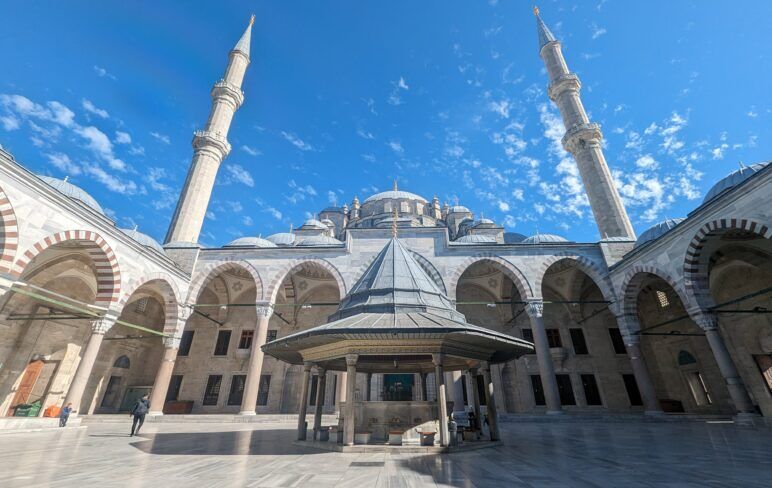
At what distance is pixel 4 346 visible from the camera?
14.0 m

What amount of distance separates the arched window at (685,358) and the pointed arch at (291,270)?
18.8 meters

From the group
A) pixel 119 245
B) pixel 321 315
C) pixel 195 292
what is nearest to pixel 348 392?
pixel 119 245

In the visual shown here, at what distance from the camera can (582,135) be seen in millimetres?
23266

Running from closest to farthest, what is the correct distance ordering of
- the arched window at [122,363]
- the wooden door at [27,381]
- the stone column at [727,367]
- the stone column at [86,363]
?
the stone column at [727,367] < the stone column at [86,363] < the wooden door at [27,381] < the arched window at [122,363]

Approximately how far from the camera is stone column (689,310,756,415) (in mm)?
10750

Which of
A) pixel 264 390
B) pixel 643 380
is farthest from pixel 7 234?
pixel 643 380

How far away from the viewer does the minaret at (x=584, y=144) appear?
20656mm

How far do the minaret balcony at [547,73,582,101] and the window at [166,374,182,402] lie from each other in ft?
109

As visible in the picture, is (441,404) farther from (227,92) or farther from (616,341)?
(227,92)

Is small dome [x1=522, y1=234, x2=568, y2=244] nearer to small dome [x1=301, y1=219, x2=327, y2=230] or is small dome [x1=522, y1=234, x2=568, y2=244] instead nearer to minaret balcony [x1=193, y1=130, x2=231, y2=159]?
small dome [x1=301, y1=219, x2=327, y2=230]

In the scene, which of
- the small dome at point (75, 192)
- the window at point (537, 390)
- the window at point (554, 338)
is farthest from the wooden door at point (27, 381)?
the window at point (554, 338)

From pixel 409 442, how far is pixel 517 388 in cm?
1454

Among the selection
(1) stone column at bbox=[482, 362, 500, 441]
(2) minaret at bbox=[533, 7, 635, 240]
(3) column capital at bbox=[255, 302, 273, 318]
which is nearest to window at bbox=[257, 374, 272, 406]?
(3) column capital at bbox=[255, 302, 273, 318]

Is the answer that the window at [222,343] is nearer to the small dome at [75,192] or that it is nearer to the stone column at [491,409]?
the small dome at [75,192]
